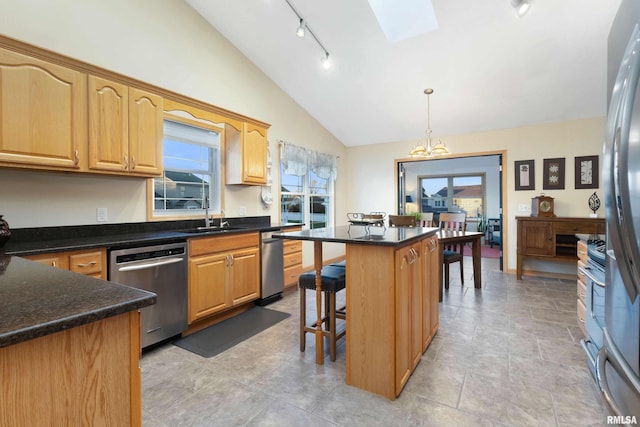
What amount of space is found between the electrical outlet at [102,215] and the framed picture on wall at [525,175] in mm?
5585

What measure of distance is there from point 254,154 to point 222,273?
154cm

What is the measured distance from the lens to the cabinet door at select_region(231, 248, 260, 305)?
308 cm

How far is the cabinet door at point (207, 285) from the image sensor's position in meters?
2.69

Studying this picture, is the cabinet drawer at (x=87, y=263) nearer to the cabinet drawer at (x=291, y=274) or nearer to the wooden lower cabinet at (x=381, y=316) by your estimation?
the wooden lower cabinet at (x=381, y=316)

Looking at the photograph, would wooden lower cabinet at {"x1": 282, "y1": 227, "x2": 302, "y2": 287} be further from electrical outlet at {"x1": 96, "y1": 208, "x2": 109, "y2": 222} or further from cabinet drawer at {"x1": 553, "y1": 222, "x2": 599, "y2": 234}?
cabinet drawer at {"x1": 553, "y1": 222, "x2": 599, "y2": 234}

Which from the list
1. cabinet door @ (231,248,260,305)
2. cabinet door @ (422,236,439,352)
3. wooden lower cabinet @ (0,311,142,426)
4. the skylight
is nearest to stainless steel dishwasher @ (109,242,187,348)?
cabinet door @ (231,248,260,305)

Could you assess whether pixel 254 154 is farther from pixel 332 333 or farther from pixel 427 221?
pixel 427 221

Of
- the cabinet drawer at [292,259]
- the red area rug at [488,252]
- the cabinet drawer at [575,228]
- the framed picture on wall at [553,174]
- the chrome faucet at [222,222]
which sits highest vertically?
the framed picture on wall at [553,174]

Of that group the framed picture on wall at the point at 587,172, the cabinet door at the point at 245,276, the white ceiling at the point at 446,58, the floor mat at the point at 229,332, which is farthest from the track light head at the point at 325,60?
the framed picture on wall at the point at 587,172

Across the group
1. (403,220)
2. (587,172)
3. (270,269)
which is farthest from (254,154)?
(587,172)

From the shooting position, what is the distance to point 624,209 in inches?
34.3

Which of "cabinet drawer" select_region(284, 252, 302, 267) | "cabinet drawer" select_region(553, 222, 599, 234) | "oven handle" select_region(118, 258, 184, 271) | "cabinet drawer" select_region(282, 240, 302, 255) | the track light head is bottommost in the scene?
"cabinet drawer" select_region(284, 252, 302, 267)

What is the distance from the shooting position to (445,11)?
10.0 ft

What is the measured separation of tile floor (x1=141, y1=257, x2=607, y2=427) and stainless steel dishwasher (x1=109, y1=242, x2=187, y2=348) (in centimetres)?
21
